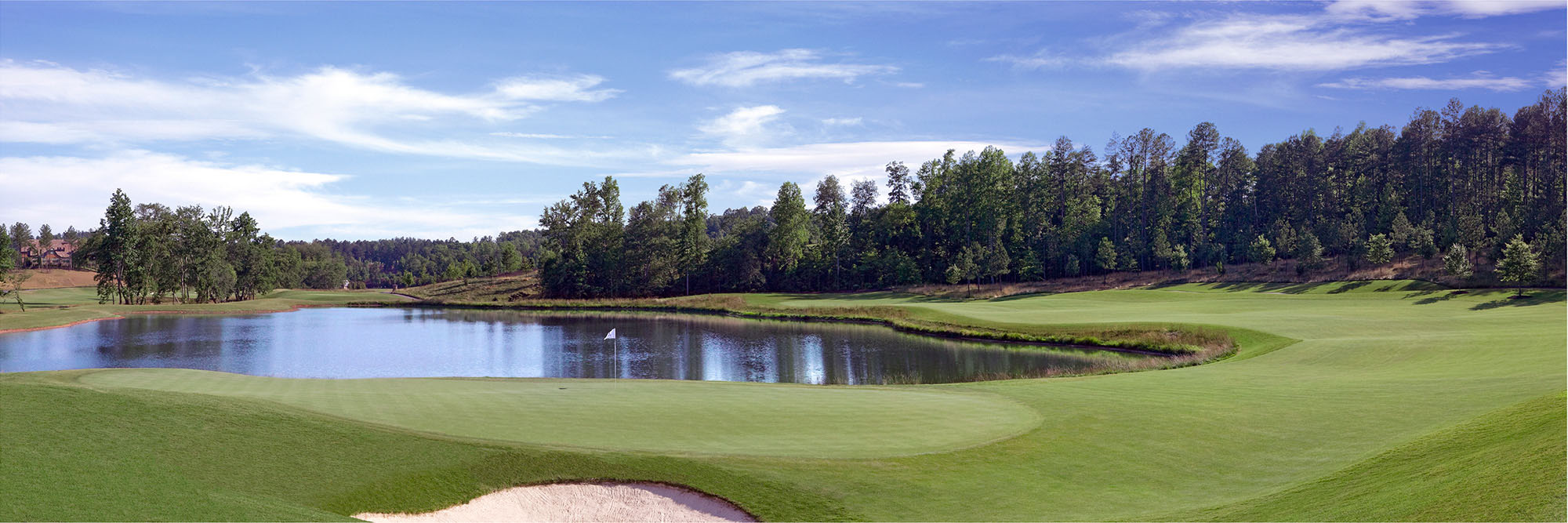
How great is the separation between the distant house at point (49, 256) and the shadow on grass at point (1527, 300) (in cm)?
19286

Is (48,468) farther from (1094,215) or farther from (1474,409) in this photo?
(1094,215)

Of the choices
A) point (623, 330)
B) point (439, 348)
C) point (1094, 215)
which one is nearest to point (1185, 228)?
point (1094, 215)

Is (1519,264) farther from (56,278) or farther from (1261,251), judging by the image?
(56,278)

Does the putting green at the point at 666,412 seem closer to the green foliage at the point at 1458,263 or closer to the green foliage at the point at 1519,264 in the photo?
the green foliage at the point at 1519,264

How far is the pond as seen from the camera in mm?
39844

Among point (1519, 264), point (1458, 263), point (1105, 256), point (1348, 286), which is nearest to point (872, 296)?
point (1105, 256)

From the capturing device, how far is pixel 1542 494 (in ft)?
27.2

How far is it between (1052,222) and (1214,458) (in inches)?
4121

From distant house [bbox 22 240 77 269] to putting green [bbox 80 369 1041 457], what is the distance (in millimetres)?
165238

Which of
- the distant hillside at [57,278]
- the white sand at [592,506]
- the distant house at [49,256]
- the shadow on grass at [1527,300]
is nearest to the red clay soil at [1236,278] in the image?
the shadow on grass at [1527,300]

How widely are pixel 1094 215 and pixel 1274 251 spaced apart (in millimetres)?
21378

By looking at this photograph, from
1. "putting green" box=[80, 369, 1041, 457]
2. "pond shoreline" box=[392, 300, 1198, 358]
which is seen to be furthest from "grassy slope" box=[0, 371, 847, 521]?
"pond shoreline" box=[392, 300, 1198, 358]

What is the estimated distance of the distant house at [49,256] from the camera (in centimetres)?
14812

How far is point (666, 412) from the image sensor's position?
1920cm
